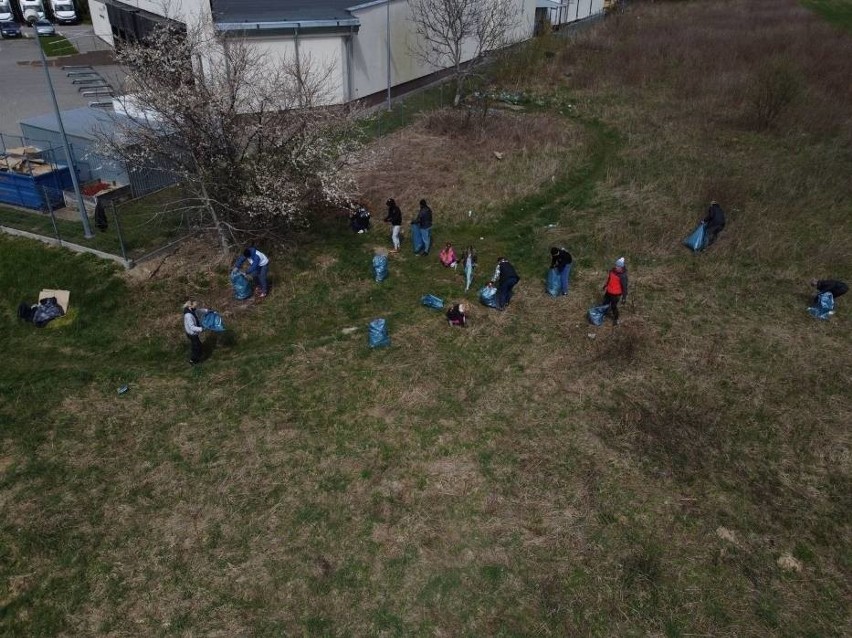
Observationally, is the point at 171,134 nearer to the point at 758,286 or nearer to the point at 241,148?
the point at 241,148

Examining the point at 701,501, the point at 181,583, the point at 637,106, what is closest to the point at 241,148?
the point at 181,583

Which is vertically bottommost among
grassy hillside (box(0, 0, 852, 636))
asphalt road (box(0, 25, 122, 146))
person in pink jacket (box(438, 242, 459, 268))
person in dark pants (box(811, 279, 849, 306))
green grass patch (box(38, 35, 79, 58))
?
grassy hillside (box(0, 0, 852, 636))

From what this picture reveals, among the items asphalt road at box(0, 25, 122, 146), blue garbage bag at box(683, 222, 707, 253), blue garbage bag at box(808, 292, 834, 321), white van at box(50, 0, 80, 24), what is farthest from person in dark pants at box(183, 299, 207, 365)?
white van at box(50, 0, 80, 24)

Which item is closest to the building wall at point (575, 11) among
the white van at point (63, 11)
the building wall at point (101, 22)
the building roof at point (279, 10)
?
the building roof at point (279, 10)

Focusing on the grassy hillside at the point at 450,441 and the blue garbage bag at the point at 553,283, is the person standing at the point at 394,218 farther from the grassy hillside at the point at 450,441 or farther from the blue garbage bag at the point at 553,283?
the blue garbage bag at the point at 553,283

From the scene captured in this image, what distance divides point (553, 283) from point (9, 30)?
157ft

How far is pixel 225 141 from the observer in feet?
46.9

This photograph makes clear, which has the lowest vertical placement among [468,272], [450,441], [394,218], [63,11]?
[450,441]

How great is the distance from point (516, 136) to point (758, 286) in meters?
12.4

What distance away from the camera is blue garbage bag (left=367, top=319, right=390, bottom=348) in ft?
41.2

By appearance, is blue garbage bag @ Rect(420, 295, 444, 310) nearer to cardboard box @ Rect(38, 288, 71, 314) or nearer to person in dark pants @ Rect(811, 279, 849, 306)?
cardboard box @ Rect(38, 288, 71, 314)

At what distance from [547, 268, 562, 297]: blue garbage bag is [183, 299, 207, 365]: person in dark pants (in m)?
7.95

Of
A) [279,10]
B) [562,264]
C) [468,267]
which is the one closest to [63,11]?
[279,10]

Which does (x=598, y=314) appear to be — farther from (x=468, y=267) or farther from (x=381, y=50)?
(x=381, y=50)
